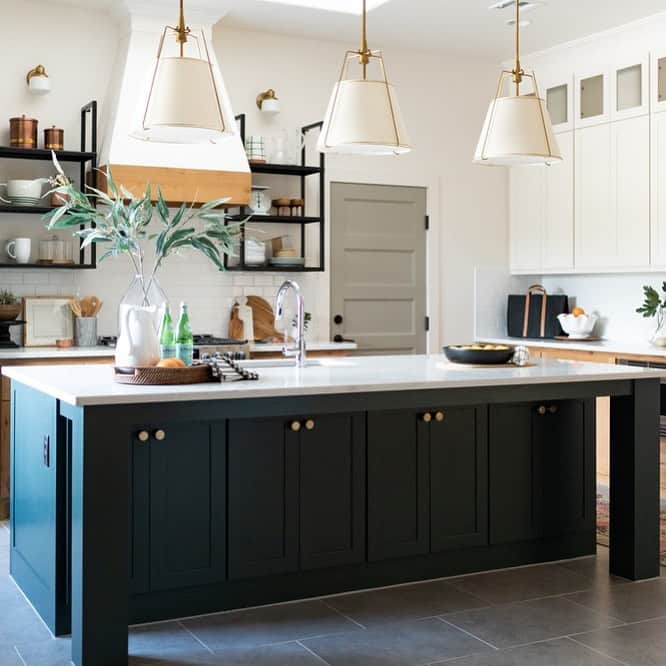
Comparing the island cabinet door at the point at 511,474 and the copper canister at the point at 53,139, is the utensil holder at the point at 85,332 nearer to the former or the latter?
the copper canister at the point at 53,139

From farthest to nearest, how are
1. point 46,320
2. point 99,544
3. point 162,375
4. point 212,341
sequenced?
point 212,341, point 46,320, point 162,375, point 99,544

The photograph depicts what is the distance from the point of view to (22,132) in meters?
5.92

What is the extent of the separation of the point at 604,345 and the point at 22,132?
12.9 feet

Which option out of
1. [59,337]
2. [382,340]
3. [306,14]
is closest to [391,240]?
[382,340]

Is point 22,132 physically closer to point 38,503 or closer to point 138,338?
point 138,338

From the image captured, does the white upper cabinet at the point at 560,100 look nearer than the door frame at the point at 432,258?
Yes

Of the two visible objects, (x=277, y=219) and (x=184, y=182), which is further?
(x=277, y=219)

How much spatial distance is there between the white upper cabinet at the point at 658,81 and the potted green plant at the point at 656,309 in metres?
1.17

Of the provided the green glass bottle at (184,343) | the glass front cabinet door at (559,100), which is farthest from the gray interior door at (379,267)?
the green glass bottle at (184,343)

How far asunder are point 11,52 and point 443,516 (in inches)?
158

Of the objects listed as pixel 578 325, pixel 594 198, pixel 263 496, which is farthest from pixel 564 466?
pixel 594 198

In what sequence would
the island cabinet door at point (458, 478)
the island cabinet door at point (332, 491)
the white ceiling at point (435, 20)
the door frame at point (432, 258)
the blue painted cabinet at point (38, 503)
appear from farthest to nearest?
the door frame at point (432, 258)
the white ceiling at point (435, 20)
the island cabinet door at point (458, 478)
the island cabinet door at point (332, 491)
the blue painted cabinet at point (38, 503)

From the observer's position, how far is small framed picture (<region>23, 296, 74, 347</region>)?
612 cm

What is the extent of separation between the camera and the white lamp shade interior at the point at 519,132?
381 cm
